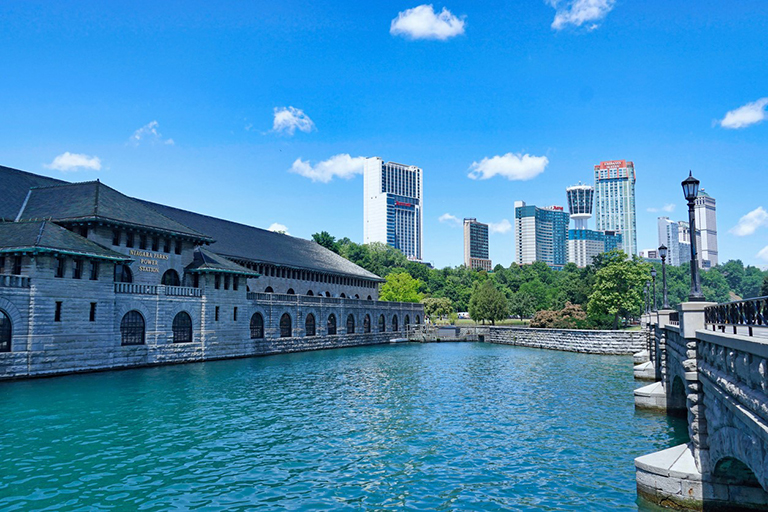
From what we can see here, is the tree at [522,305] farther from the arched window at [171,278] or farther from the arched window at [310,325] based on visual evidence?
the arched window at [171,278]

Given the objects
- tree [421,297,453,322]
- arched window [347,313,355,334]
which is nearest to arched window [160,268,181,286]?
arched window [347,313,355,334]

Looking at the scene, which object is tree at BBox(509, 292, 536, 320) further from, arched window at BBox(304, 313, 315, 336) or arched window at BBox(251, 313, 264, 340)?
arched window at BBox(251, 313, 264, 340)

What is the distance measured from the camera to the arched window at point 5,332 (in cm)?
3703

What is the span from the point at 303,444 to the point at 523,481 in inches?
364

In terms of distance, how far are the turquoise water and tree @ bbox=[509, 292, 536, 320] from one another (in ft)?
322

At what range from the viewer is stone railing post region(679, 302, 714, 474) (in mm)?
14422

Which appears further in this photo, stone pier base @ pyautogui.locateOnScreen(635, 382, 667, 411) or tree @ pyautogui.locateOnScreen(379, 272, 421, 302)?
tree @ pyautogui.locateOnScreen(379, 272, 421, 302)

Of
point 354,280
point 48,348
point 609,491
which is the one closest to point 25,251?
point 48,348

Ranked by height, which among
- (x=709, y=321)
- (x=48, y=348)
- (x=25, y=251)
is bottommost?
(x=48, y=348)

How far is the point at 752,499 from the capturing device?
13375 millimetres

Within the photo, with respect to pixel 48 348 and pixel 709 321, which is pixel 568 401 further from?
pixel 48 348

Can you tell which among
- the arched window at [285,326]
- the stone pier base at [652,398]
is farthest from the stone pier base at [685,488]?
the arched window at [285,326]

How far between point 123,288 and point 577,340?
185ft

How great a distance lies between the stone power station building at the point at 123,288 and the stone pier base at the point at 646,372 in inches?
1542
